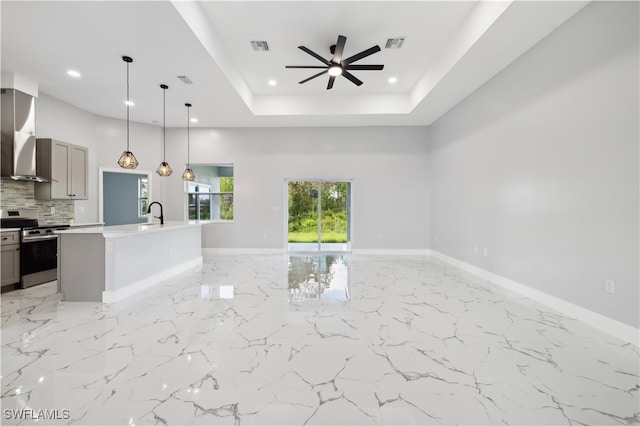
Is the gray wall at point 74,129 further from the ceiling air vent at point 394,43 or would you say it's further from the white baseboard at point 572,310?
the white baseboard at point 572,310

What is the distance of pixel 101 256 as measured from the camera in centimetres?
330

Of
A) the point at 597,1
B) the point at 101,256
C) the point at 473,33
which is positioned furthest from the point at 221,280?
the point at 597,1

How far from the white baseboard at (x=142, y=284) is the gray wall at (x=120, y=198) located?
3.44 meters

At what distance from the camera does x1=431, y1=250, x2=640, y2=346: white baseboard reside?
7.80 ft

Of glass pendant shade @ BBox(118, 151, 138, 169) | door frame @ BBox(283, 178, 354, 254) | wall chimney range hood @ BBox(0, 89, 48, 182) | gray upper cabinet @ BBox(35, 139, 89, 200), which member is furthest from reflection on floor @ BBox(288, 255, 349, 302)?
wall chimney range hood @ BBox(0, 89, 48, 182)

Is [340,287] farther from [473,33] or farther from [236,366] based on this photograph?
[473,33]

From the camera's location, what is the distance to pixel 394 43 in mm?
3941

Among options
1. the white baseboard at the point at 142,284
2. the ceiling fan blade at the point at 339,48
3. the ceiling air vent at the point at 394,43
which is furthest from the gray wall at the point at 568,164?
the white baseboard at the point at 142,284

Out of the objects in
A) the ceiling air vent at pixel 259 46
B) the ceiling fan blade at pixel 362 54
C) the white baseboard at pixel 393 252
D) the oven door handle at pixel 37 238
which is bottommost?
the white baseboard at pixel 393 252

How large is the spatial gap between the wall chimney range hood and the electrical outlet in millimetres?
7937

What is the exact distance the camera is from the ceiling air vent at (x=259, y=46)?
3.87 metres

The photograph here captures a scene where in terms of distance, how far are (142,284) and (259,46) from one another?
4005mm

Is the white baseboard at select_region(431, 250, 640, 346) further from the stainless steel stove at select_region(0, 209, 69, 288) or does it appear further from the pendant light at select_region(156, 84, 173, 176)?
the stainless steel stove at select_region(0, 209, 69, 288)

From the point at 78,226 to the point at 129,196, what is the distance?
2711 mm
